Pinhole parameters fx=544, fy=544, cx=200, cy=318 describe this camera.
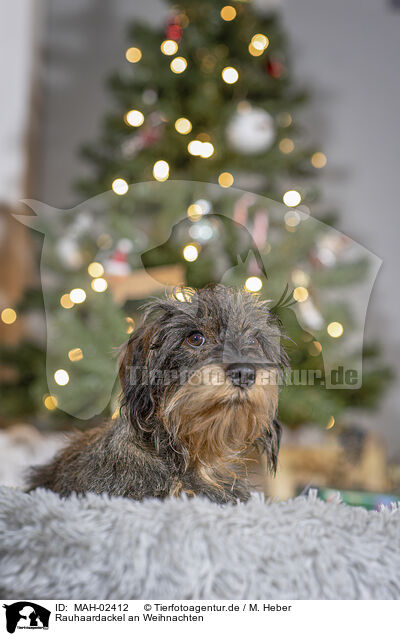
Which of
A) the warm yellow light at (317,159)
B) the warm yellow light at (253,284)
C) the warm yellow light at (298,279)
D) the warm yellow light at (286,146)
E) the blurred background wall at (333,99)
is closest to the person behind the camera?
the warm yellow light at (253,284)

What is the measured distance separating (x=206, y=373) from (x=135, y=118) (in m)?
1.99

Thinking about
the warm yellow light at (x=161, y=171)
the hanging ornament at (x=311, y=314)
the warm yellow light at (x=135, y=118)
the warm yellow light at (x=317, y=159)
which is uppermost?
the warm yellow light at (x=317, y=159)

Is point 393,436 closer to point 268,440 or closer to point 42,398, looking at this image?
point 42,398

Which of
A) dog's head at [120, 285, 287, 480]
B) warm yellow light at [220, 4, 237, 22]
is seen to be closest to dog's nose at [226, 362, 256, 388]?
dog's head at [120, 285, 287, 480]

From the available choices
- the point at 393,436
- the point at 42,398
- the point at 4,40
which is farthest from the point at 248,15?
the point at 393,436

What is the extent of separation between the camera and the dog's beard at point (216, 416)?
24.1 inches

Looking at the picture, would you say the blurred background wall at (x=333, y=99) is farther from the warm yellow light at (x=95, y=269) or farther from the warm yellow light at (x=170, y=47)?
the warm yellow light at (x=95, y=269)

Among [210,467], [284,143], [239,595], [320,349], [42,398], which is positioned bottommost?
[239,595]

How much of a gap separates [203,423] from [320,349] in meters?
0.23

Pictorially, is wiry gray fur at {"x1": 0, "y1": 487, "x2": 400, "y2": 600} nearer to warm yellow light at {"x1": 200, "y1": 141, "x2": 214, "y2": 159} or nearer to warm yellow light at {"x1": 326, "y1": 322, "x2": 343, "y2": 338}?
warm yellow light at {"x1": 326, "y1": 322, "x2": 343, "y2": 338}

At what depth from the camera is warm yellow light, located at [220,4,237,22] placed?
95.7 inches

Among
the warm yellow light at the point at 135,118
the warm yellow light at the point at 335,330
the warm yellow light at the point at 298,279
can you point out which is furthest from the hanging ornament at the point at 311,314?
the warm yellow light at the point at 135,118

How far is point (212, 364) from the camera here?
0.61 metres
